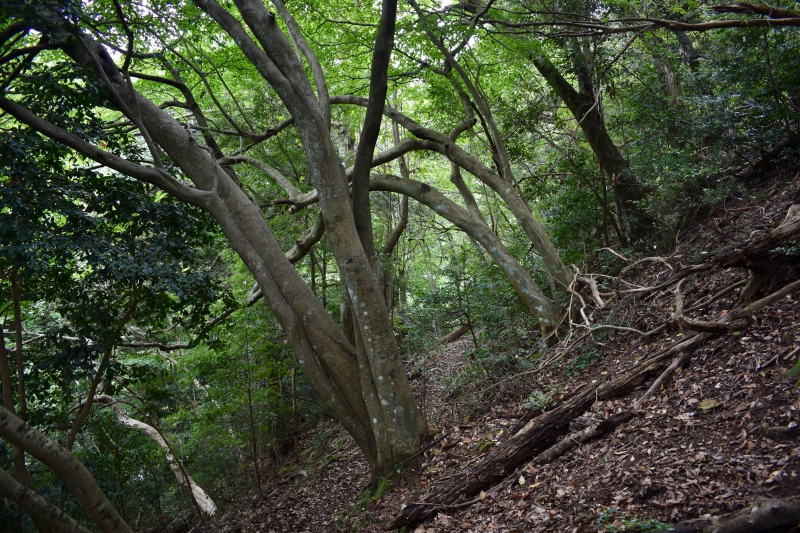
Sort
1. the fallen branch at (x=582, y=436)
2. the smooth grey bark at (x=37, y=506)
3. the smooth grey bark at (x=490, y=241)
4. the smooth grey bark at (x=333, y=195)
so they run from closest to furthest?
1. the fallen branch at (x=582, y=436)
2. the smooth grey bark at (x=37, y=506)
3. the smooth grey bark at (x=333, y=195)
4. the smooth grey bark at (x=490, y=241)

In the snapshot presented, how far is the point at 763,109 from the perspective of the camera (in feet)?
22.1

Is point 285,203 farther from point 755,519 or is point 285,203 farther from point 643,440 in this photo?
point 755,519

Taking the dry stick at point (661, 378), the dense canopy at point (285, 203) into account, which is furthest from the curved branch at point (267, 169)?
the dry stick at point (661, 378)

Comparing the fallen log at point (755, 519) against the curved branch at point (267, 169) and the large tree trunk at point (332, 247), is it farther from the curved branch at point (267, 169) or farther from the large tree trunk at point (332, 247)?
the curved branch at point (267, 169)

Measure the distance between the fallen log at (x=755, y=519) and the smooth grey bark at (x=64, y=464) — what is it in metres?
4.97

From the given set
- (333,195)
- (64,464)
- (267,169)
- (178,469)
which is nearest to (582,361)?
(333,195)

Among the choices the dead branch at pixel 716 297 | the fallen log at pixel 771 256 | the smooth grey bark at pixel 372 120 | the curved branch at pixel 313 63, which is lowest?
the dead branch at pixel 716 297

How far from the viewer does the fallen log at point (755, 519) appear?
2186 mm

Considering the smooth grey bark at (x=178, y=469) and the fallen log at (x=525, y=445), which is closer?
the fallen log at (x=525, y=445)

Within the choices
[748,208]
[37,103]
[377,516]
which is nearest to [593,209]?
[748,208]

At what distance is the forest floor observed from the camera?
2832mm

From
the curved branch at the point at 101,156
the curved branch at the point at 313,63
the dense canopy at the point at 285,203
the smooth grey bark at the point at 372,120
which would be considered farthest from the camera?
the curved branch at the point at 313,63

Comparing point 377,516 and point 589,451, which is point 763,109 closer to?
point 589,451

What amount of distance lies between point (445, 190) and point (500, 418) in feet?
40.4
